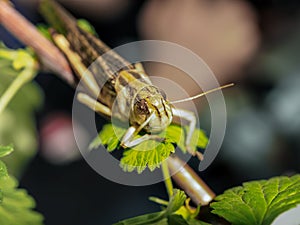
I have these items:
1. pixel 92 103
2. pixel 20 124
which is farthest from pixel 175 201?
pixel 20 124

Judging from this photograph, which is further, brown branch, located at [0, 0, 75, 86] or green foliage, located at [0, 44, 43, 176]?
green foliage, located at [0, 44, 43, 176]

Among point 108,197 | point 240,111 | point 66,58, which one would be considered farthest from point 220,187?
point 66,58

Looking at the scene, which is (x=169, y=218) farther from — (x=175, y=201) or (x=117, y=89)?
(x=117, y=89)

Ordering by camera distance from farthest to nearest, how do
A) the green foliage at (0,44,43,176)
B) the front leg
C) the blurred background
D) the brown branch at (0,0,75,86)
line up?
the blurred background → the green foliage at (0,44,43,176) → the brown branch at (0,0,75,86) → the front leg

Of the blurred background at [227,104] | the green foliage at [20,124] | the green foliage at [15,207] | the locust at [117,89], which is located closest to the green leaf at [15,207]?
the green foliage at [15,207]

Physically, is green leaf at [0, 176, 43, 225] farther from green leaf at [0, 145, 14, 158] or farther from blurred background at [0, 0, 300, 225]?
blurred background at [0, 0, 300, 225]

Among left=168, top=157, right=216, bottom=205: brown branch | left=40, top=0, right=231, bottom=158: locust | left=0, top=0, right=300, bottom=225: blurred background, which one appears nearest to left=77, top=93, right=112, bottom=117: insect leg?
left=40, top=0, right=231, bottom=158: locust

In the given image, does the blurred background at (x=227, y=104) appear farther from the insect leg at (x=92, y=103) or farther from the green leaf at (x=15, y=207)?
the green leaf at (x=15, y=207)
